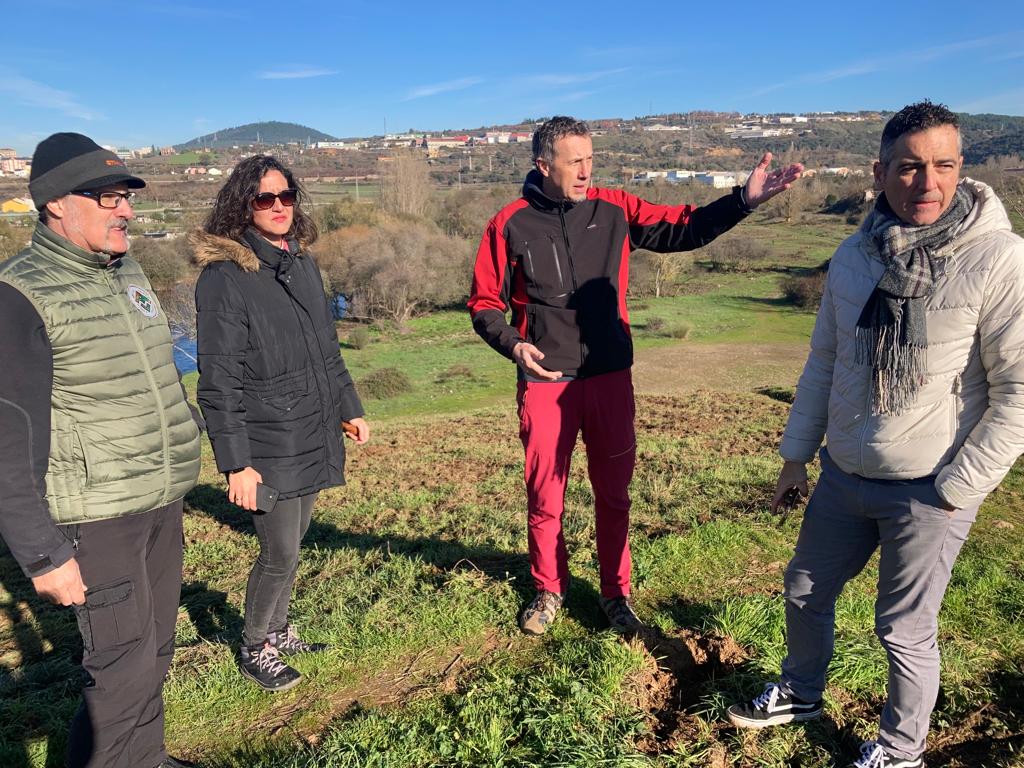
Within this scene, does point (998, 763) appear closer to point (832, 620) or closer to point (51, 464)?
point (832, 620)

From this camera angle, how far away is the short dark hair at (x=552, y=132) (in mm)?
3172

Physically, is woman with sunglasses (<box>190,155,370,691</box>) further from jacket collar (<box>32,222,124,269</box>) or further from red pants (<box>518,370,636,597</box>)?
red pants (<box>518,370,636,597</box>)

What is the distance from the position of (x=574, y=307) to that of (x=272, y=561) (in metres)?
1.82

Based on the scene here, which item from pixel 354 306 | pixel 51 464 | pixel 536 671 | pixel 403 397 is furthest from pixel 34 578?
pixel 354 306

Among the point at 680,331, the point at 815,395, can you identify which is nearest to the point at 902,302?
the point at 815,395

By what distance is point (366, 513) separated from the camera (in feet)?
21.7

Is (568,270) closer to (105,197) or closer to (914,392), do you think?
(914,392)

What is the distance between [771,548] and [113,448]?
140 inches

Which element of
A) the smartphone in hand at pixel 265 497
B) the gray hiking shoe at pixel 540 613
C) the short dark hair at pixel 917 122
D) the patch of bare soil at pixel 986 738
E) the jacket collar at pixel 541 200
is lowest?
the gray hiking shoe at pixel 540 613

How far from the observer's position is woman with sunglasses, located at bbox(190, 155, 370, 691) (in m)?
2.87

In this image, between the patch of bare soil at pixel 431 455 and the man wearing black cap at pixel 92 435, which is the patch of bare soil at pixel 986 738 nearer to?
the man wearing black cap at pixel 92 435

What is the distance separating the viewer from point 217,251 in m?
2.88

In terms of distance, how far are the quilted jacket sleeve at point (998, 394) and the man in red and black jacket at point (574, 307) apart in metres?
1.35

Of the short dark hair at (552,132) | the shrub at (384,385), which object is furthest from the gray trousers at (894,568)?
the shrub at (384,385)
